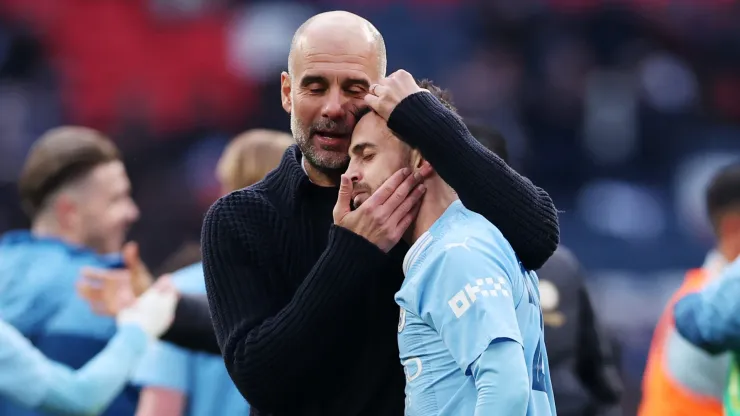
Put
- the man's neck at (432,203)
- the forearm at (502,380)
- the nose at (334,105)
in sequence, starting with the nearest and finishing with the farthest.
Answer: the forearm at (502,380), the man's neck at (432,203), the nose at (334,105)

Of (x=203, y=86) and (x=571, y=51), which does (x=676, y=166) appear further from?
(x=203, y=86)

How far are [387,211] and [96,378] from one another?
73.9 inches

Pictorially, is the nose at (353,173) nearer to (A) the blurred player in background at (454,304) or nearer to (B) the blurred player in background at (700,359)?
(A) the blurred player in background at (454,304)

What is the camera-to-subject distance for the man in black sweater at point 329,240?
2.94 meters

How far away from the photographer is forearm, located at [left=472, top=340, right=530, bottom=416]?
261cm

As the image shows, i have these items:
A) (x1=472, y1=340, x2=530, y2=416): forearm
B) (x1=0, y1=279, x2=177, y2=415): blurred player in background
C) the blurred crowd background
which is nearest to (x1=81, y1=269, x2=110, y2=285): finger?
(x1=0, y1=279, x2=177, y2=415): blurred player in background

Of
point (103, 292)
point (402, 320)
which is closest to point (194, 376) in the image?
Result: point (103, 292)

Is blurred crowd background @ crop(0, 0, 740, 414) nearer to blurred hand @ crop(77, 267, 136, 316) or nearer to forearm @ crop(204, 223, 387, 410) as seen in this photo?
blurred hand @ crop(77, 267, 136, 316)

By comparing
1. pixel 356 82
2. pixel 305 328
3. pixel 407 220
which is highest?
pixel 356 82

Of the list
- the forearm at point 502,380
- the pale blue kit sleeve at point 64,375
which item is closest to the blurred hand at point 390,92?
the forearm at point 502,380

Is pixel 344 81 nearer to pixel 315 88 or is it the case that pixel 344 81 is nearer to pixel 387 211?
pixel 315 88

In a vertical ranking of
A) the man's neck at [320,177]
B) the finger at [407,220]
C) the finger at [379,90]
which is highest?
the finger at [379,90]

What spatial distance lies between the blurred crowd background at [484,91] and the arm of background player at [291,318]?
25.4 ft

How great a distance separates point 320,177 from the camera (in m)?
3.27
